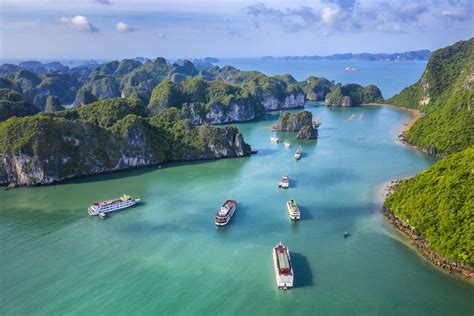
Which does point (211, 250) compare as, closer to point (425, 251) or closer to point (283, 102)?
point (425, 251)

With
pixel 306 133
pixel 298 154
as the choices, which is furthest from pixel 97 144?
pixel 306 133

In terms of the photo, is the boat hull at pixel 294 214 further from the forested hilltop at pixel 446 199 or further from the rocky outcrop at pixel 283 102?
the rocky outcrop at pixel 283 102

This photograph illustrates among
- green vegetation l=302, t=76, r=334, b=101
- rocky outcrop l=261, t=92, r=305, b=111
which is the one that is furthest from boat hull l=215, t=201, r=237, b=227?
green vegetation l=302, t=76, r=334, b=101

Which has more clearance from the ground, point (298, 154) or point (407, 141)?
point (407, 141)

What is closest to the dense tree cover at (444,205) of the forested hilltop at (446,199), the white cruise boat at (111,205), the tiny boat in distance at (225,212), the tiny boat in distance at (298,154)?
the forested hilltop at (446,199)

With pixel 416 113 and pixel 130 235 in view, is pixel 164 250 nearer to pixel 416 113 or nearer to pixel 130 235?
pixel 130 235

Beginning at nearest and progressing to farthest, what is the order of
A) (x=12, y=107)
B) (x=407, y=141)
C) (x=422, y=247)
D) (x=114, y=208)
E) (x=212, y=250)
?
(x=422, y=247) < (x=212, y=250) < (x=114, y=208) < (x=12, y=107) < (x=407, y=141)

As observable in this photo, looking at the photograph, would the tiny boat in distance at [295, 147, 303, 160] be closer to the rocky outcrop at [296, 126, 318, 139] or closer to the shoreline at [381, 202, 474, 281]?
the rocky outcrop at [296, 126, 318, 139]
